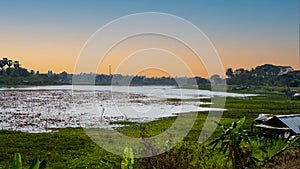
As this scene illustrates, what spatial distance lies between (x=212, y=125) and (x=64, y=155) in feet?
24.0

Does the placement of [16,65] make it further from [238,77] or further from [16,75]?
[238,77]

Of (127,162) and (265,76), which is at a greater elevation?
(265,76)

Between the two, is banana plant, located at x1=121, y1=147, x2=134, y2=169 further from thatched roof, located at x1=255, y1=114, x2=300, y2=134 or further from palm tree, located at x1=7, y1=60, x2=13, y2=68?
palm tree, located at x1=7, y1=60, x2=13, y2=68

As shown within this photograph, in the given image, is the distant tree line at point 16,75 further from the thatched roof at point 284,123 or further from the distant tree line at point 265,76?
the thatched roof at point 284,123

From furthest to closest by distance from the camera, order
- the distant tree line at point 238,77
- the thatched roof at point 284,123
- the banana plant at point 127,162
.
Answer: the distant tree line at point 238,77 < the thatched roof at point 284,123 < the banana plant at point 127,162

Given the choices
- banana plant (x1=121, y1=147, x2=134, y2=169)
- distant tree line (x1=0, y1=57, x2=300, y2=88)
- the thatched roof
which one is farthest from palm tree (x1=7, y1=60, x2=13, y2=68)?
banana plant (x1=121, y1=147, x2=134, y2=169)

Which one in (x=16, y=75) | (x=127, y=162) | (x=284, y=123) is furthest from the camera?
(x=16, y=75)

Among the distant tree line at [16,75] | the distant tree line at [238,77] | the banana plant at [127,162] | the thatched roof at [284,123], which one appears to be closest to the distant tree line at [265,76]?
the distant tree line at [238,77]

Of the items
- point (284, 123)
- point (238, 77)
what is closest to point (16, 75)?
Answer: point (238, 77)

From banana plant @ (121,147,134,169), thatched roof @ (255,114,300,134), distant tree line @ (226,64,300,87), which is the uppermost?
distant tree line @ (226,64,300,87)

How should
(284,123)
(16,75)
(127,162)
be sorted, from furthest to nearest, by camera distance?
(16,75)
(284,123)
(127,162)

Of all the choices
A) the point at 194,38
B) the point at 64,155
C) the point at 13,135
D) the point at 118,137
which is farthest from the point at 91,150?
the point at 194,38

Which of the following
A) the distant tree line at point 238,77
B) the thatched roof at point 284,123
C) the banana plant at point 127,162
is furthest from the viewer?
the distant tree line at point 238,77

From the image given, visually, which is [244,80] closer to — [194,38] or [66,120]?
[66,120]
